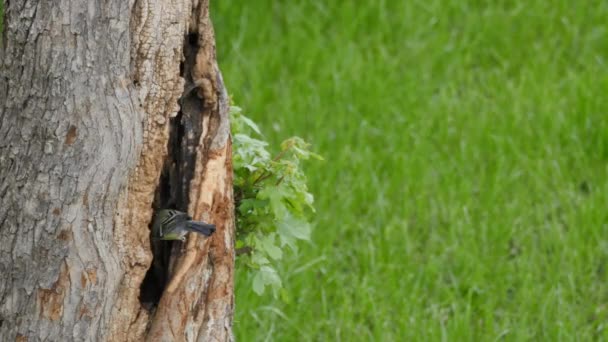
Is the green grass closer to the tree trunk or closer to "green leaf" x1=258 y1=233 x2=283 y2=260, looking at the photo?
"green leaf" x1=258 y1=233 x2=283 y2=260

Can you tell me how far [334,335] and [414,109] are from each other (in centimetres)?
172

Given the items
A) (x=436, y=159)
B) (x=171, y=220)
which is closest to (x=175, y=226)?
(x=171, y=220)

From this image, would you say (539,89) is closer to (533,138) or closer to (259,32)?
(533,138)

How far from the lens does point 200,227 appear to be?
277cm

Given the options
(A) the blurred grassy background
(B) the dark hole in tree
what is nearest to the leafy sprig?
(B) the dark hole in tree

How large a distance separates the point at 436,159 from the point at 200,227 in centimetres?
270

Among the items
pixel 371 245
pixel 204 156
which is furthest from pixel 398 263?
pixel 204 156

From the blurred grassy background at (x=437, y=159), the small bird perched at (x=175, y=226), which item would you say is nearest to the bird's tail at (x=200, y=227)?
the small bird perched at (x=175, y=226)

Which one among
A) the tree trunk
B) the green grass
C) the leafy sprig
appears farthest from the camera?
the green grass

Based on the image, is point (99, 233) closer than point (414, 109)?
Yes

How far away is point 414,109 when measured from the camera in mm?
5633

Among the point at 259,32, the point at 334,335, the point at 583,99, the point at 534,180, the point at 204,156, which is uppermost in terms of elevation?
the point at 259,32

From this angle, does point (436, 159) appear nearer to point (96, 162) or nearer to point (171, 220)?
point (171, 220)

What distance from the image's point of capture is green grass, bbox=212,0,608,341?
14.5 ft
